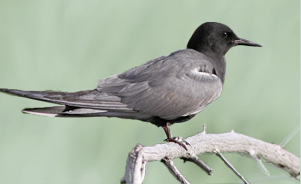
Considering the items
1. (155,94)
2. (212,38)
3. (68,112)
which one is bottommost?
(68,112)

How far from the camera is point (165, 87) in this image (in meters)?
2.95

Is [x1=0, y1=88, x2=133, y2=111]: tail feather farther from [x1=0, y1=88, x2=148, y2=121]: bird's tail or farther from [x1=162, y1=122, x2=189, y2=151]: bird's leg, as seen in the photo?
[x1=162, y1=122, x2=189, y2=151]: bird's leg

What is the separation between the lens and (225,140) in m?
3.09

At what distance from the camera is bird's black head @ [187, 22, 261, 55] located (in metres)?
3.42

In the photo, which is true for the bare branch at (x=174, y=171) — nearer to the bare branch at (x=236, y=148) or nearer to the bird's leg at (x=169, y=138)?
the bare branch at (x=236, y=148)

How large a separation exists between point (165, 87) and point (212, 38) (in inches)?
31.2

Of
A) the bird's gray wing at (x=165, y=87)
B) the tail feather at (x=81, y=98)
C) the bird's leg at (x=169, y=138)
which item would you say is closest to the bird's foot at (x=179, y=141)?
the bird's leg at (x=169, y=138)

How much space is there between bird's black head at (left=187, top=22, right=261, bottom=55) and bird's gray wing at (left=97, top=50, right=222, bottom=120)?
0.36 meters

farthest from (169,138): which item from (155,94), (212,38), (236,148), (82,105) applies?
(212,38)

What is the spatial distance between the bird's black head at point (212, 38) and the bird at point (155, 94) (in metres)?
0.16

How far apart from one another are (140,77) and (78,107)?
Answer: 0.56 meters

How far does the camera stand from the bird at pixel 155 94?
8.75 ft

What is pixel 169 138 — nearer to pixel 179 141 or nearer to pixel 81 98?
pixel 179 141

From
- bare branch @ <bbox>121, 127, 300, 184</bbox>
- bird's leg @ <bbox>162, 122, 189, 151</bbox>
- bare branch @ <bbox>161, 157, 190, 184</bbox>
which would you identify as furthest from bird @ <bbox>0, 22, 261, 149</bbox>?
bare branch @ <bbox>161, 157, 190, 184</bbox>
